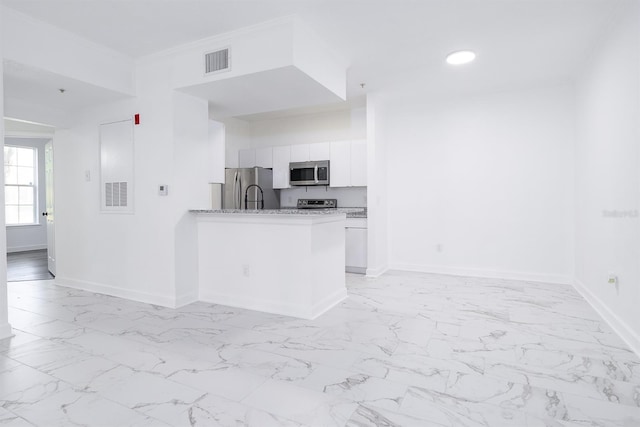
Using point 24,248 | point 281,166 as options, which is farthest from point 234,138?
point 24,248

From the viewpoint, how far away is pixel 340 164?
18.2ft

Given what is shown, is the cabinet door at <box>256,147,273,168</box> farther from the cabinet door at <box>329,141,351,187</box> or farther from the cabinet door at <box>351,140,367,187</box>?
the cabinet door at <box>351,140,367,187</box>

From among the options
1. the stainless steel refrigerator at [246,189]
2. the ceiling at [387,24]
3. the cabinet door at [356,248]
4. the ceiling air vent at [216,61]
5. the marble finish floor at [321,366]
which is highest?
the ceiling at [387,24]

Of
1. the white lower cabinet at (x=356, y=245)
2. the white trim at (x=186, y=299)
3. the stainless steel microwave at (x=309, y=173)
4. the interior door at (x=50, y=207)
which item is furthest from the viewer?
the stainless steel microwave at (x=309, y=173)

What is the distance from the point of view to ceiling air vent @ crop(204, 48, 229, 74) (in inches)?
126

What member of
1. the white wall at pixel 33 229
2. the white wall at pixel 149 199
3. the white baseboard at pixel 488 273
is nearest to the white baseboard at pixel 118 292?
the white wall at pixel 149 199

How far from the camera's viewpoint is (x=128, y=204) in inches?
153

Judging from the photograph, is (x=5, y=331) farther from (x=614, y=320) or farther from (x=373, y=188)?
(x=614, y=320)

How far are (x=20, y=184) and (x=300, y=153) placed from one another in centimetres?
638

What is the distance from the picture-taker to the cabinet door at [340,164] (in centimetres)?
549

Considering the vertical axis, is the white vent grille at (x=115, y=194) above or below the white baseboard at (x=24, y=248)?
above

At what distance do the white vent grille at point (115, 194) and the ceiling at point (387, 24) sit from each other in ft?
4.47

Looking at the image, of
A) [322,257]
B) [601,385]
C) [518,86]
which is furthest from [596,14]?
[322,257]

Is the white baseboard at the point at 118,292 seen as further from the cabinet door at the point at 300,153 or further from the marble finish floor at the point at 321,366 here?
the cabinet door at the point at 300,153
